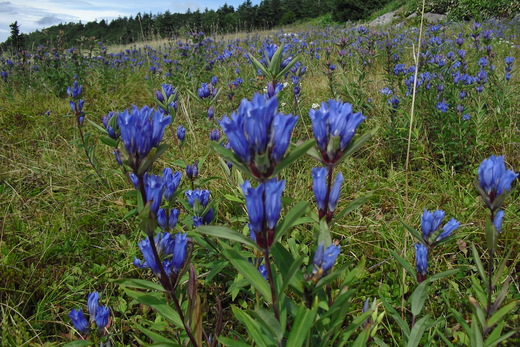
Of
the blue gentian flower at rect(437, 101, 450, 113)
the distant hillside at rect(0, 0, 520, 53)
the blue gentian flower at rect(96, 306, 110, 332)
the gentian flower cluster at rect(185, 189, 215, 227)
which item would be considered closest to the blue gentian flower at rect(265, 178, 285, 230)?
the gentian flower cluster at rect(185, 189, 215, 227)

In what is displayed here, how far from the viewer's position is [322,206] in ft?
3.44

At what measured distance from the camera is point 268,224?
85cm

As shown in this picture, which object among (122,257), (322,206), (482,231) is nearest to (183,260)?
(322,206)

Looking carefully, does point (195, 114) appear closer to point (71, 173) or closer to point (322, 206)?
point (71, 173)

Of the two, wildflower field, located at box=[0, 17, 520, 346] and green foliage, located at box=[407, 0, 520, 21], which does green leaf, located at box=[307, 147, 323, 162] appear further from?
green foliage, located at box=[407, 0, 520, 21]

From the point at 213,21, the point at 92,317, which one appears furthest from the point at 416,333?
the point at 213,21

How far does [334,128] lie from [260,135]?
0.24 meters

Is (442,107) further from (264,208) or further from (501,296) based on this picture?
(264,208)

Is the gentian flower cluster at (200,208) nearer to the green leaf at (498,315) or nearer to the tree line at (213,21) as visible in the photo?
the green leaf at (498,315)

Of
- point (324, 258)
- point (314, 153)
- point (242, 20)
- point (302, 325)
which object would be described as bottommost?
point (302, 325)

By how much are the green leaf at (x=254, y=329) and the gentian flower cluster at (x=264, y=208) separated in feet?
0.83

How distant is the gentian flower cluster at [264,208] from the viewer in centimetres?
82

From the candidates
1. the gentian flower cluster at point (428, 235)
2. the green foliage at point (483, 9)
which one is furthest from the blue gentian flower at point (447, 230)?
the green foliage at point (483, 9)

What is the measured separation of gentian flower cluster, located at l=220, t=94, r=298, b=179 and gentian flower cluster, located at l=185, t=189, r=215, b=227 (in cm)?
77
